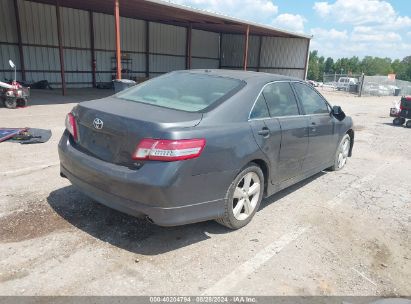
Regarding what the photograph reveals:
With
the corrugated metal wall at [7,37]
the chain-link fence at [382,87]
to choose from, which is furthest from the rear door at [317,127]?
the chain-link fence at [382,87]

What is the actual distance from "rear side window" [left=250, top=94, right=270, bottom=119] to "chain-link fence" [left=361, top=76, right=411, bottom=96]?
3294cm

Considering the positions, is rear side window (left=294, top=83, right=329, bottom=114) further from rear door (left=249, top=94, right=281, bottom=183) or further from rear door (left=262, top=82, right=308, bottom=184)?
rear door (left=249, top=94, right=281, bottom=183)

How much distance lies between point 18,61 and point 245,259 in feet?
63.1

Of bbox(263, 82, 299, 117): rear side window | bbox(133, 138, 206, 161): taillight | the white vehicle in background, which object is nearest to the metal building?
bbox(263, 82, 299, 117): rear side window

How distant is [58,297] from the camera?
8.41ft

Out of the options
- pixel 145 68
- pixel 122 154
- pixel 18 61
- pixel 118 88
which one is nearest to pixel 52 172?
pixel 122 154

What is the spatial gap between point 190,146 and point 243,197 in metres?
1.03

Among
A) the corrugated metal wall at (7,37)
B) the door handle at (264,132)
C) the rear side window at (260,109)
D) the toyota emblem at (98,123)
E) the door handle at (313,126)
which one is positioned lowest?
the door handle at (313,126)

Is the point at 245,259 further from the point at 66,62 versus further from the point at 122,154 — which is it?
the point at 66,62

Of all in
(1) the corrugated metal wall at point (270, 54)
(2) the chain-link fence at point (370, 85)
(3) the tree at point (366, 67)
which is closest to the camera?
(1) the corrugated metal wall at point (270, 54)

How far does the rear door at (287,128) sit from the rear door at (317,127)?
19 centimetres

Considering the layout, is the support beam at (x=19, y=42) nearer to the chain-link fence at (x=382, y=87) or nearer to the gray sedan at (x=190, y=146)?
the gray sedan at (x=190, y=146)

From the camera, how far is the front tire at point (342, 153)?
19.9 ft

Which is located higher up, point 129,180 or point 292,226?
point 129,180
